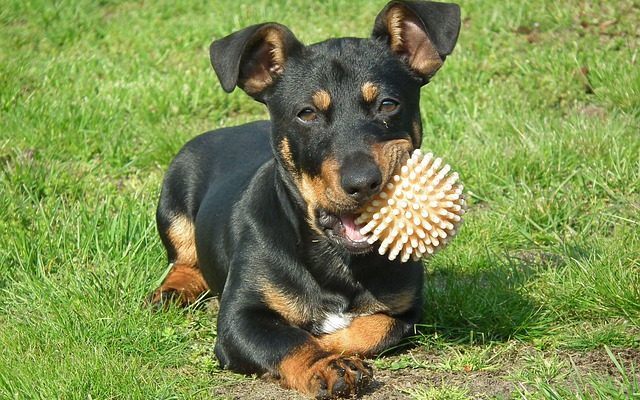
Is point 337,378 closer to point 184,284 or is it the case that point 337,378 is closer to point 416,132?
point 416,132

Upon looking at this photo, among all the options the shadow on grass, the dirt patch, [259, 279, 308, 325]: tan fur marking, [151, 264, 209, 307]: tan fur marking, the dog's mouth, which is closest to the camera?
the dirt patch

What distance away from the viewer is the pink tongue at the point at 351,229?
465 cm

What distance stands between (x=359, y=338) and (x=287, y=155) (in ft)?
3.16

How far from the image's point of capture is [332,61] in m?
4.85

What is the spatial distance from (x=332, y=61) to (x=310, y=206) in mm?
705

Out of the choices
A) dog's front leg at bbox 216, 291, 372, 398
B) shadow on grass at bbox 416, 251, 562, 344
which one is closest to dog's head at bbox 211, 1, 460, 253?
dog's front leg at bbox 216, 291, 372, 398

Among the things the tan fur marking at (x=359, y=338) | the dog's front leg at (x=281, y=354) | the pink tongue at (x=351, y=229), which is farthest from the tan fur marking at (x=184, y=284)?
the pink tongue at (x=351, y=229)

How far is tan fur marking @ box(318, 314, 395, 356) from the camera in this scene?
494 cm

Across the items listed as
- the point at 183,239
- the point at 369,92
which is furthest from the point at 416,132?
the point at 183,239

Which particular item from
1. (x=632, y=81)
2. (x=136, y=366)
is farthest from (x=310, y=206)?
(x=632, y=81)

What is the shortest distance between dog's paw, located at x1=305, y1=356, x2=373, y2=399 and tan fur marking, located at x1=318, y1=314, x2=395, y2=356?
506 millimetres

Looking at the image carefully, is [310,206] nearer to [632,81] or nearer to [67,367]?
[67,367]

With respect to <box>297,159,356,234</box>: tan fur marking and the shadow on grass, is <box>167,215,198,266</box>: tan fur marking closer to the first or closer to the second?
the shadow on grass

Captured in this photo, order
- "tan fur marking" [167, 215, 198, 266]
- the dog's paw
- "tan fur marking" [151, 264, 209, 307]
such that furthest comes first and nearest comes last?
"tan fur marking" [167, 215, 198, 266] → "tan fur marking" [151, 264, 209, 307] → the dog's paw
